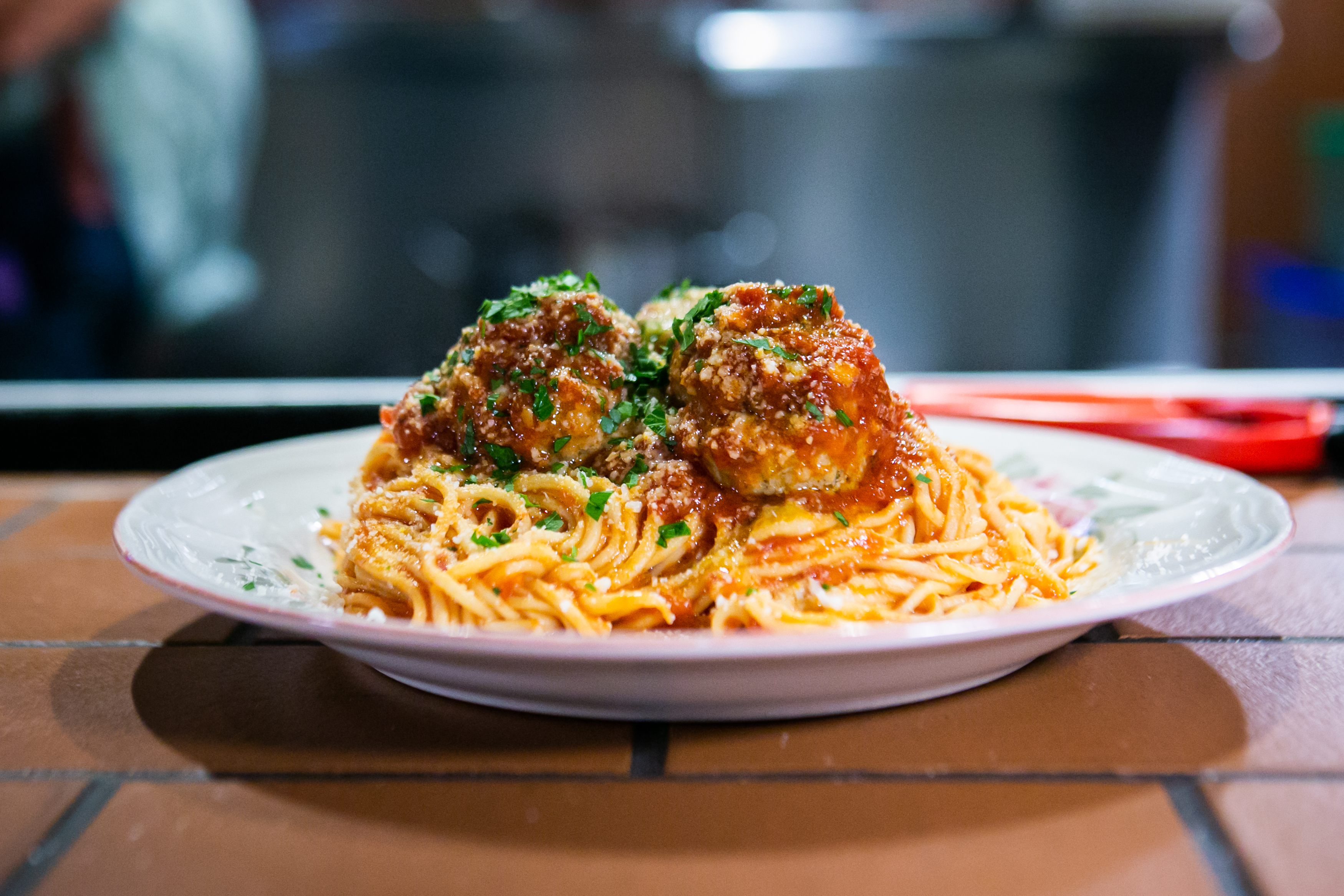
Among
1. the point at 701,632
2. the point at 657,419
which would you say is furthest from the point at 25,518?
the point at 701,632

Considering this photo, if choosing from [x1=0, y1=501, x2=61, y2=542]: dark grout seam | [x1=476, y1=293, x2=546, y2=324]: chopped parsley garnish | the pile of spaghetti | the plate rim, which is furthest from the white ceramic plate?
[x1=0, y1=501, x2=61, y2=542]: dark grout seam

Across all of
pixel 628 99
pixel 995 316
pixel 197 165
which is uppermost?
pixel 628 99

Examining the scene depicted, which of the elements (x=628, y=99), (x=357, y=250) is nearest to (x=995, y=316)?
(x=628, y=99)

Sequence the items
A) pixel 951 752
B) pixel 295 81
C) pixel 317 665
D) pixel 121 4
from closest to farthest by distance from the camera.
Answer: pixel 951 752, pixel 317 665, pixel 121 4, pixel 295 81

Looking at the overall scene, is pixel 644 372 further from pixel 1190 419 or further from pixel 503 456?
pixel 1190 419

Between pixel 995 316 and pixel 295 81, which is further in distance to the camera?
pixel 995 316

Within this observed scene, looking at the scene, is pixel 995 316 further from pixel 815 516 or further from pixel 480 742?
pixel 480 742

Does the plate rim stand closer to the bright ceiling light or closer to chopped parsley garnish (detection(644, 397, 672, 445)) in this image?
chopped parsley garnish (detection(644, 397, 672, 445))
